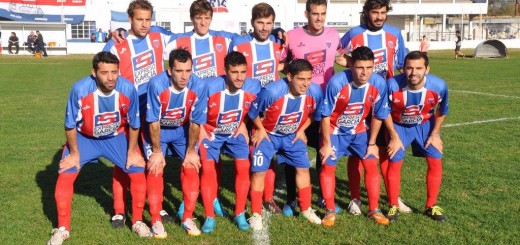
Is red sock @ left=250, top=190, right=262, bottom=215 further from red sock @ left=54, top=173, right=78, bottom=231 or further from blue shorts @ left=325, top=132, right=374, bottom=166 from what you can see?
red sock @ left=54, top=173, right=78, bottom=231

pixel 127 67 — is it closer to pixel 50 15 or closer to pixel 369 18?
pixel 369 18

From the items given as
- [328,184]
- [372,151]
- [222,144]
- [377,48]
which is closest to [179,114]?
[222,144]

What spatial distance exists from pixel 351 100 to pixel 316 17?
2.99 feet

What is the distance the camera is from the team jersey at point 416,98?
5.01 m

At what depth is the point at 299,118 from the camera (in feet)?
16.4

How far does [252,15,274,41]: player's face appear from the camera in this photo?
5.21 m

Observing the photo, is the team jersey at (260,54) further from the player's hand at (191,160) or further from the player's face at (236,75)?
the player's hand at (191,160)

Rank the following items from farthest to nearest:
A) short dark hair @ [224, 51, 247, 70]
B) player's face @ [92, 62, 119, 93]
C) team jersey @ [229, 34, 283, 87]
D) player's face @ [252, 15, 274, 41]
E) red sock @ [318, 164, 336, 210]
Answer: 1. team jersey @ [229, 34, 283, 87]
2. player's face @ [252, 15, 274, 41]
3. red sock @ [318, 164, 336, 210]
4. short dark hair @ [224, 51, 247, 70]
5. player's face @ [92, 62, 119, 93]

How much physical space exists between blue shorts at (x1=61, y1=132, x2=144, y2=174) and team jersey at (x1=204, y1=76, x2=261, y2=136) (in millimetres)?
751

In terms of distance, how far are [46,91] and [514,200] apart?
1340 centimetres

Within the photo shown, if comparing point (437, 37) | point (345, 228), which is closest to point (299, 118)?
point (345, 228)

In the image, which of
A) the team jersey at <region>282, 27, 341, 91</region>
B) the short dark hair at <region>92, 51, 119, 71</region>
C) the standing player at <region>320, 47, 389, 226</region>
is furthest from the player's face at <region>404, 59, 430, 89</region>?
the short dark hair at <region>92, 51, 119, 71</region>

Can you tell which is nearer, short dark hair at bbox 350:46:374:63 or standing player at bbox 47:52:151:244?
standing player at bbox 47:52:151:244

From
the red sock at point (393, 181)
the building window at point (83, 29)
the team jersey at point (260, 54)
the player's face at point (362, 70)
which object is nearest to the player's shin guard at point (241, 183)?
the team jersey at point (260, 54)
